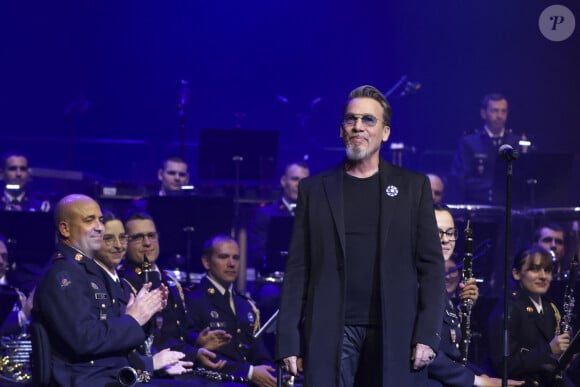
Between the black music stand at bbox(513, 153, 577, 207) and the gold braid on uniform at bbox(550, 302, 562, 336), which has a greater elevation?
the black music stand at bbox(513, 153, 577, 207)

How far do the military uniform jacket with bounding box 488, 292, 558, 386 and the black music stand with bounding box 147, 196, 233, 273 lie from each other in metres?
3.46

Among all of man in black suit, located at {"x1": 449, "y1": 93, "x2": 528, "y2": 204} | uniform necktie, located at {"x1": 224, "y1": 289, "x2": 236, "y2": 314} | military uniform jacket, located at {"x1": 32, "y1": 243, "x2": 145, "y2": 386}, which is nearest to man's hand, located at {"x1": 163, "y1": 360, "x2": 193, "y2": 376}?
military uniform jacket, located at {"x1": 32, "y1": 243, "x2": 145, "y2": 386}

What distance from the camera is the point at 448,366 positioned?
5.67m

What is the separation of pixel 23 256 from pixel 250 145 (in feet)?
10.1

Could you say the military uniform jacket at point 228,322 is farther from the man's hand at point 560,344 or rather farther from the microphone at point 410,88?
the microphone at point 410,88

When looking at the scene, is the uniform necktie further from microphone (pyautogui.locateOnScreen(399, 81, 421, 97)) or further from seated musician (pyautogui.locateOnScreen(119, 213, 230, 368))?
microphone (pyautogui.locateOnScreen(399, 81, 421, 97))

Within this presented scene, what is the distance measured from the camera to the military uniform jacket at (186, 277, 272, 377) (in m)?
8.31

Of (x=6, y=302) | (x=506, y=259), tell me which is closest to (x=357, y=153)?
(x=506, y=259)

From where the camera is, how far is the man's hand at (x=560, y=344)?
7.72 meters

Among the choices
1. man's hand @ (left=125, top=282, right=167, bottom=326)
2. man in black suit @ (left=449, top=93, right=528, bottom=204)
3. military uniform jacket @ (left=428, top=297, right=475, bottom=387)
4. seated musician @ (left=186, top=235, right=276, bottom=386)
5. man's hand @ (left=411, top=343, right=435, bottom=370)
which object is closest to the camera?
man's hand @ (left=411, top=343, right=435, bottom=370)

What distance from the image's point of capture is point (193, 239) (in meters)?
10.4

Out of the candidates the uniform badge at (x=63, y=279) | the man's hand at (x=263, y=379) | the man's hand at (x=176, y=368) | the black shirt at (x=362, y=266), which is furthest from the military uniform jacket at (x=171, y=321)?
the black shirt at (x=362, y=266)

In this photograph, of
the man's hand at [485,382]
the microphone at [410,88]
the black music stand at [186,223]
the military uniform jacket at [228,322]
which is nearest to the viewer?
the man's hand at [485,382]

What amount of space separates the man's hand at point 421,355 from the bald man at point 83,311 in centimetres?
196
